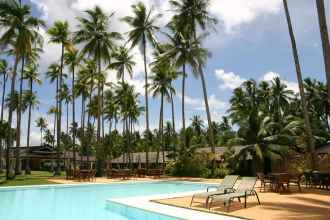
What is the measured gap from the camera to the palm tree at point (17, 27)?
25.9 metres

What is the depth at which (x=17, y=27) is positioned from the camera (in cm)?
2630

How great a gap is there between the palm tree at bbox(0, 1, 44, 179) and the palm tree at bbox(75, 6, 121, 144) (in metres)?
5.12

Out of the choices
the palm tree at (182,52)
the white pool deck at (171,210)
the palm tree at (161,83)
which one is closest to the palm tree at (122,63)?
the palm tree at (161,83)

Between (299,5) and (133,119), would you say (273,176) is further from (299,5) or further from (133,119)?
(133,119)

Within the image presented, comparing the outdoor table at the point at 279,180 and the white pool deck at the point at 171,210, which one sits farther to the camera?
the outdoor table at the point at 279,180

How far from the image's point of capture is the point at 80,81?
131ft

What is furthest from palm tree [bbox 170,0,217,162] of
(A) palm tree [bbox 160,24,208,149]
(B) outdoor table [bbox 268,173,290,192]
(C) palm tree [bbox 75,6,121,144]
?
(B) outdoor table [bbox 268,173,290,192]

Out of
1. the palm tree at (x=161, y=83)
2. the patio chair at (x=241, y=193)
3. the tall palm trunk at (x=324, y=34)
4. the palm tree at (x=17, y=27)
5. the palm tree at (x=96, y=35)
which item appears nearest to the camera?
the patio chair at (x=241, y=193)

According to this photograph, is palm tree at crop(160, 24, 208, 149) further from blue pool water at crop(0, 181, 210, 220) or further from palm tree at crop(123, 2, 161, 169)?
blue pool water at crop(0, 181, 210, 220)

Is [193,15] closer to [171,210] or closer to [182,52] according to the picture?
[182,52]

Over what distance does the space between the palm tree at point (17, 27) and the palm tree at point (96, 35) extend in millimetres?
5121

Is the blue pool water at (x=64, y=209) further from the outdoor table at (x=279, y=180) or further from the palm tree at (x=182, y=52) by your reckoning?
the palm tree at (x=182, y=52)

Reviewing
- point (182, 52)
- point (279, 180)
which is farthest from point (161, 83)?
point (279, 180)

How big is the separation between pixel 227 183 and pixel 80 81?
3082 centimetres
